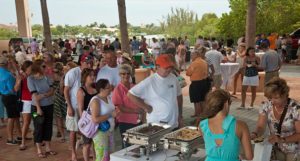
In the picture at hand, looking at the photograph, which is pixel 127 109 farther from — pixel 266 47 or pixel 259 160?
pixel 266 47

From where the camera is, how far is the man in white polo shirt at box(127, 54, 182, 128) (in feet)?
13.3

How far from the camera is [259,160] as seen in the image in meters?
3.05

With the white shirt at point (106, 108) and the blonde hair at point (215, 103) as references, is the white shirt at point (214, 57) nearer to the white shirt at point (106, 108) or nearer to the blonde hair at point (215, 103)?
the white shirt at point (106, 108)

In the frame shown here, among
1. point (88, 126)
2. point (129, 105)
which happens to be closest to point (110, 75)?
point (129, 105)

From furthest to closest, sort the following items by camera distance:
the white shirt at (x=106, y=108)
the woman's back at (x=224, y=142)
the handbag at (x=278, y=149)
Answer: the white shirt at (x=106, y=108) < the handbag at (x=278, y=149) < the woman's back at (x=224, y=142)

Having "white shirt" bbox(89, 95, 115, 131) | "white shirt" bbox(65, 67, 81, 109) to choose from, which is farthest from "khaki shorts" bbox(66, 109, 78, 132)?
"white shirt" bbox(89, 95, 115, 131)

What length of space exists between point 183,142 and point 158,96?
1.14 m

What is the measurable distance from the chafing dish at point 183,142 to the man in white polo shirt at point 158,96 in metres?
0.81

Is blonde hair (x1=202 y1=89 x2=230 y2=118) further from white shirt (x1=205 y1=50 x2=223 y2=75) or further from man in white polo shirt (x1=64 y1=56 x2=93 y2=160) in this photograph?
white shirt (x1=205 y1=50 x2=223 y2=75)

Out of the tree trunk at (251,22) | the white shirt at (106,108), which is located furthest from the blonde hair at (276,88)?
the tree trunk at (251,22)

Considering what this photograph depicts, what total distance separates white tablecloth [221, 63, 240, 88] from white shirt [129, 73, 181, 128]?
286 inches

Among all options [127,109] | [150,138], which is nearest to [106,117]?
[127,109]

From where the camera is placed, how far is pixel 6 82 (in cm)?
667

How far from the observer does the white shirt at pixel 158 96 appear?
405 cm
